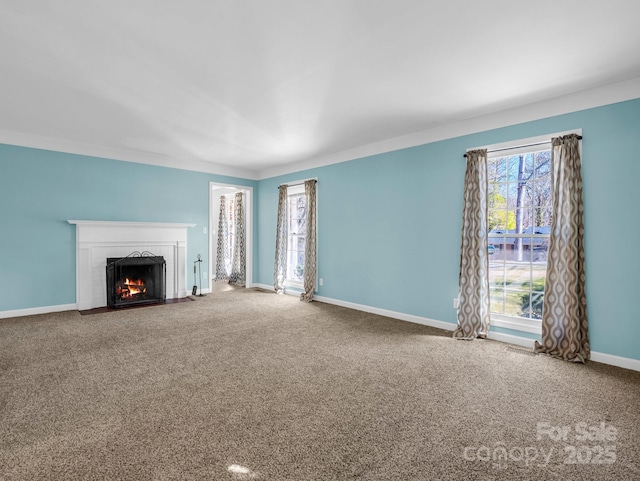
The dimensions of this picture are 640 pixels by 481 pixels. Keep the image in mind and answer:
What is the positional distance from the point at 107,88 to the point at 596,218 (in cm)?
510

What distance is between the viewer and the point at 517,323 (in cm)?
374

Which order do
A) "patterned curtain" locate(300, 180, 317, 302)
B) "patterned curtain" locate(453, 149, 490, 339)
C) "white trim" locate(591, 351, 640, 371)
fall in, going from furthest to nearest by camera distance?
"patterned curtain" locate(300, 180, 317, 302)
"patterned curtain" locate(453, 149, 490, 339)
"white trim" locate(591, 351, 640, 371)

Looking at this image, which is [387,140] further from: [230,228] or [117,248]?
[230,228]

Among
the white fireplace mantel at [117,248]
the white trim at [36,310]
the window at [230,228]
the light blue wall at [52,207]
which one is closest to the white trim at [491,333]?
the white fireplace mantel at [117,248]

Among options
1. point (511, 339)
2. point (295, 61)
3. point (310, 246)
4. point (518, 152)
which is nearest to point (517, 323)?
point (511, 339)

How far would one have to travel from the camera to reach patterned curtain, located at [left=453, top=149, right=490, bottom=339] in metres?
3.93

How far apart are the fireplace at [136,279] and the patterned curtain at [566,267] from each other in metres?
5.88

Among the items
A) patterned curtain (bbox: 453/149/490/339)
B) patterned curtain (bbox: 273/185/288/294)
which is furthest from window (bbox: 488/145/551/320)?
patterned curtain (bbox: 273/185/288/294)

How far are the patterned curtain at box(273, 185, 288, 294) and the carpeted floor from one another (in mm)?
2918

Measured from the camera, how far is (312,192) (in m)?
6.12

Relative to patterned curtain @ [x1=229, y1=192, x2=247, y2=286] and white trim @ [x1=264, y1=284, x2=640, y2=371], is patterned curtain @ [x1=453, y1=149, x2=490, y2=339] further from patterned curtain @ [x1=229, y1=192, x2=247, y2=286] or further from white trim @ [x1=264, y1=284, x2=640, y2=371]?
patterned curtain @ [x1=229, y1=192, x2=247, y2=286]

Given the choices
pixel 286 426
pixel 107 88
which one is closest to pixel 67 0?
pixel 107 88

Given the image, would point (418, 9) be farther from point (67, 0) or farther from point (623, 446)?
point (623, 446)

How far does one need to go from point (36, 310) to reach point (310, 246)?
4431 mm
